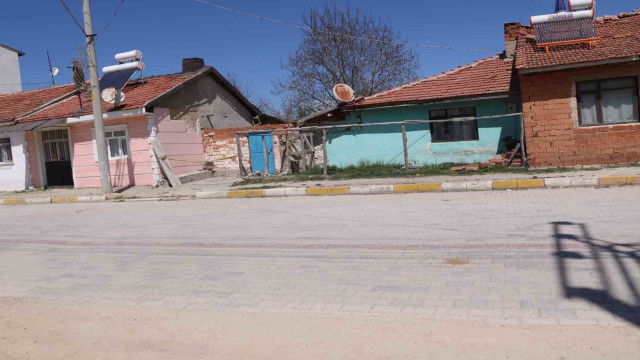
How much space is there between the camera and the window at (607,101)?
1527cm

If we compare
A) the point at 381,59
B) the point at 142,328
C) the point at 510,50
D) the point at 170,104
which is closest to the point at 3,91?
the point at 170,104

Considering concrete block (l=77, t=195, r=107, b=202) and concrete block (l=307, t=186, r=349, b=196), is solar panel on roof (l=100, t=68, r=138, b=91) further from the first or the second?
concrete block (l=307, t=186, r=349, b=196)

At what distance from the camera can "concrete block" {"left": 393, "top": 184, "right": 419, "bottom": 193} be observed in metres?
13.9

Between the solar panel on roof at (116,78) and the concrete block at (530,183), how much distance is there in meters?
15.5

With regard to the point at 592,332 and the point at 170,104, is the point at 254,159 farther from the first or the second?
the point at 592,332

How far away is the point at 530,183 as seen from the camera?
1296 cm

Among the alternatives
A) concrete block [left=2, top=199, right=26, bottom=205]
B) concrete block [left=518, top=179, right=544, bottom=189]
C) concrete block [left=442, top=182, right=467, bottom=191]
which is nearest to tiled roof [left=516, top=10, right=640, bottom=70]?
concrete block [left=518, top=179, right=544, bottom=189]

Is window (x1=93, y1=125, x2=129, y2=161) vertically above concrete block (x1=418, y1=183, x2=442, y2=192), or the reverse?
window (x1=93, y1=125, x2=129, y2=161)

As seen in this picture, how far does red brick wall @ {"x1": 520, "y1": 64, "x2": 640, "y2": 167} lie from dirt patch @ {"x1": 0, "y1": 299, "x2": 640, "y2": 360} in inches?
507

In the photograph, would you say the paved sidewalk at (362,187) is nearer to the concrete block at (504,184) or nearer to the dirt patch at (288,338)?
the concrete block at (504,184)

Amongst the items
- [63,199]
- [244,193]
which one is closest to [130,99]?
[63,199]

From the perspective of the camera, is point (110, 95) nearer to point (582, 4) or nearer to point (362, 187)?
point (362, 187)

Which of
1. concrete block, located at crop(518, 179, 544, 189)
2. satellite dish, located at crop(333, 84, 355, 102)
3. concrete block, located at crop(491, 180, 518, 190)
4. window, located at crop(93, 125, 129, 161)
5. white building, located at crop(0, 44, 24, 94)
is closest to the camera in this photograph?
concrete block, located at crop(518, 179, 544, 189)

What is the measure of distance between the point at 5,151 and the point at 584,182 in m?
22.3
